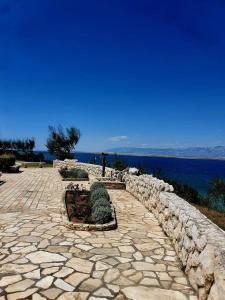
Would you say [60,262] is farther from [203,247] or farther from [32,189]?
[32,189]

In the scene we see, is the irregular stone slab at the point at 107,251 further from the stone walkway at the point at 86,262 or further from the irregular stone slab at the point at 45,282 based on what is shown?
the irregular stone slab at the point at 45,282

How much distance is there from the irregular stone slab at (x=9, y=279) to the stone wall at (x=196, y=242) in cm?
269

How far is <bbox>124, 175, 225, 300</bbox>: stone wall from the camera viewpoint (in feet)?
11.8

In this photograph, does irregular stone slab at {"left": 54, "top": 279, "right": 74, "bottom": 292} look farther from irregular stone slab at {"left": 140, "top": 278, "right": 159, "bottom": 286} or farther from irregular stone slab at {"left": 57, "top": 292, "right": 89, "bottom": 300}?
irregular stone slab at {"left": 140, "top": 278, "right": 159, "bottom": 286}

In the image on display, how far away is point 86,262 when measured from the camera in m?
5.10

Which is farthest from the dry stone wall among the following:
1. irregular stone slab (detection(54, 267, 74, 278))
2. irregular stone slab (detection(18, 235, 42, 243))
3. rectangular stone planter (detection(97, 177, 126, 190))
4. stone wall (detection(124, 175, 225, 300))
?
rectangular stone planter (detection(97, 177, 126, 190))

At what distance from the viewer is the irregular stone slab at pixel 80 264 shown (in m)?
4.82

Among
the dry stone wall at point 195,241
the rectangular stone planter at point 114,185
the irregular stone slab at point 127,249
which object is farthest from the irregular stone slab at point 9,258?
the rectangular stone planter at point 114,185

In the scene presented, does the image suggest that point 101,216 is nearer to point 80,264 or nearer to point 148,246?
point 148,246

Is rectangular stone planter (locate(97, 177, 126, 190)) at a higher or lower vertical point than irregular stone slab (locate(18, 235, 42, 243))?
higher

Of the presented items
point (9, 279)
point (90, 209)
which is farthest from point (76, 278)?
point (90, 209)

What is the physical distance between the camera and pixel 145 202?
10.3 metres

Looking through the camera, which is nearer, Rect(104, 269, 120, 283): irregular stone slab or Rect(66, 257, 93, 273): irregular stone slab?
Rect(104, 269, 120, 283): irregular stone slab

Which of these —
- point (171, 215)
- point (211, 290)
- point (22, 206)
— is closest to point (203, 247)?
point (211, 290)
